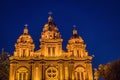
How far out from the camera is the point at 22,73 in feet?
174

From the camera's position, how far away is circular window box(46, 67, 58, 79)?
174ft

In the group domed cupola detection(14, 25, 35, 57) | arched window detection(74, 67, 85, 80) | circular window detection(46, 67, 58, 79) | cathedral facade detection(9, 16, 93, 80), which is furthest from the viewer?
domed cupola detection(14, 25, 35, 57)

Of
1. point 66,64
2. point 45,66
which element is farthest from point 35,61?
point 66,64

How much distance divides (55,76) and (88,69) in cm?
616

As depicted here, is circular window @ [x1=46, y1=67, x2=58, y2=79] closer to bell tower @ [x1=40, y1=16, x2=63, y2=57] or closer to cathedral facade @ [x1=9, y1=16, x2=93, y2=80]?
cathedral facade @ [x1=9, y1=16, x2=93, y2=80]

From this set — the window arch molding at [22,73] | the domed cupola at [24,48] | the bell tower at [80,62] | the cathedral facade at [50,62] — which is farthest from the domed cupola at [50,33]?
the window arch molding at [22,73]

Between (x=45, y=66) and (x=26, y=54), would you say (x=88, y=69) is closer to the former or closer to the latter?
(x=45, y=66)

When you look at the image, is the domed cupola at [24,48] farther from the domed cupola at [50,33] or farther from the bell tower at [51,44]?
the domed cupola at [50,33]

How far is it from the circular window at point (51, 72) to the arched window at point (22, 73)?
3.95m

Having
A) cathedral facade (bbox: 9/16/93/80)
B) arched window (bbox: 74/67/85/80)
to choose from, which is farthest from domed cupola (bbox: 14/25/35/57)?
arched window (bbox: 74/67/85/80)

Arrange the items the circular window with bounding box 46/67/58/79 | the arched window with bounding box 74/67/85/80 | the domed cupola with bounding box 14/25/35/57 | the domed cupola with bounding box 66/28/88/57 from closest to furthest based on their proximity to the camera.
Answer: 1. the circular window with bounding box 46/67/58/79
2. the arched window with bounding box 74/67/85/80
3. the domed cupola with bounding box 14/25/35/57
4. the domed cupola with bounding box 66/28/88/57

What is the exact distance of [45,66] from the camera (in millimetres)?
53594

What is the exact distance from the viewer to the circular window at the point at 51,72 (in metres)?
53.0

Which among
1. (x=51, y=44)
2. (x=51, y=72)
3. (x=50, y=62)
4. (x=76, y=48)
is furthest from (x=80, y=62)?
(x=51, y=44)
